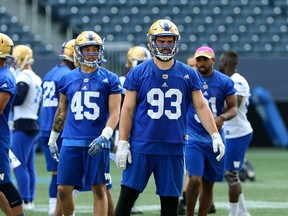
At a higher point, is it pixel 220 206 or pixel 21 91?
pixel 21 91

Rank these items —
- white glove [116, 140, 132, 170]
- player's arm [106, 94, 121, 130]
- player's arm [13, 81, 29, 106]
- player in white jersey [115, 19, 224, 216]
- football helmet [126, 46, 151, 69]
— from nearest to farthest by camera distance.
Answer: white glove [116, 140, 132, 170], player in white jersey [115, 19, 224, 216], player's arm [106, 94, 121, 130], player's arm [13, 81, 29, 106], football helmet [126, 46, 151, 69]

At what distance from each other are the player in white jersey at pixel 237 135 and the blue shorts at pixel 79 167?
Result: 7.69 ft

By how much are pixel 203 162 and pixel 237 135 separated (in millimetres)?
1303

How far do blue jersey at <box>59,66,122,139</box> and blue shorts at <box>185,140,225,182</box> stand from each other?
1.31 m

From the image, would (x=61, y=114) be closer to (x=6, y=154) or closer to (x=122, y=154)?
(x=6, y=154)

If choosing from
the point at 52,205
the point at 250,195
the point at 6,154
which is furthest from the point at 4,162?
the point at 250,195

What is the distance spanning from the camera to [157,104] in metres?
7.54

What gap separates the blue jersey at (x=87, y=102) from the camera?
827 cm

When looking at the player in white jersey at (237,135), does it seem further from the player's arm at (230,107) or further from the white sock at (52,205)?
the white sock at (52,205)

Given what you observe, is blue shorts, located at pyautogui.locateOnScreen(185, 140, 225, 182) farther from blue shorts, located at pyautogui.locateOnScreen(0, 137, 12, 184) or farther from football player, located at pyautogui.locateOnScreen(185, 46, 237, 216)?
blue shorts, located at pyautogui.locateOnScreen(0, 137, 12, 184)

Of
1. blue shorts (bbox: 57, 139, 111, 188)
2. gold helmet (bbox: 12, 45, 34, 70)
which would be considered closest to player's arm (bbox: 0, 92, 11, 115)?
blue shorts (bbox: 57, 139, 111, 188)

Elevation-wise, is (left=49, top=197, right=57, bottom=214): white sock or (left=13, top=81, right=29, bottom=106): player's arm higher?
(left=13, top=81, right=29, bottom=106): player's arm

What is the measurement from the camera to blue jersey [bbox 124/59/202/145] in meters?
7.53

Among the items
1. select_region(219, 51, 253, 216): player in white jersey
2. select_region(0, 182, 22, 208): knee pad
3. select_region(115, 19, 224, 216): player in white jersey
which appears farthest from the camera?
select_region(219, 51, 253, 216): player in white jersey
